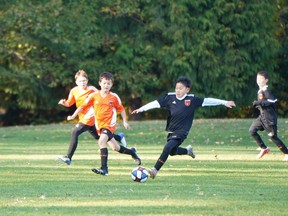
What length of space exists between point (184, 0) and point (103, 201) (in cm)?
3314

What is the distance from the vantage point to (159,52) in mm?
46500

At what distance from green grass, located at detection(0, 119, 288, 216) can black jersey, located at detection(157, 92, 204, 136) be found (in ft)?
2.49

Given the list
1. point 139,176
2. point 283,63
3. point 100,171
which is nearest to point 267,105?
point 100,171

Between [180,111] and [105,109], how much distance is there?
5.07ft

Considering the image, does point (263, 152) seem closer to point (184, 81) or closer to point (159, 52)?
point (184, 81)

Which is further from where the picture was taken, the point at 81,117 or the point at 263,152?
the point at 263,152

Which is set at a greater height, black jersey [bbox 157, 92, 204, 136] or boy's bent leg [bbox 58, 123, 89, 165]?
black jersey [bbox 157, 92, 204, 136]

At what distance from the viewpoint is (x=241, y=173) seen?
58.5 ft

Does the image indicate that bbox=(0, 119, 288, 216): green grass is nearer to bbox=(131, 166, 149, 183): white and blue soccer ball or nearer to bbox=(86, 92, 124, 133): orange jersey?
bbox=(131, 166, 149, 183): white and blue soccer ball

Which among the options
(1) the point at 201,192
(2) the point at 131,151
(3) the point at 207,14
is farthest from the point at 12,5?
(1) the point at 201,192

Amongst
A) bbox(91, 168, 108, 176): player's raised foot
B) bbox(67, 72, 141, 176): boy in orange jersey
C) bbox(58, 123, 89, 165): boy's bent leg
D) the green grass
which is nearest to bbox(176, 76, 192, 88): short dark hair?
bbox(67, 72, 141, 176): boy in orange jersey

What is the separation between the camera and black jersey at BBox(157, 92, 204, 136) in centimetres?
1708

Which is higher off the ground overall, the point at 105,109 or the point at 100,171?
the point at 105,109

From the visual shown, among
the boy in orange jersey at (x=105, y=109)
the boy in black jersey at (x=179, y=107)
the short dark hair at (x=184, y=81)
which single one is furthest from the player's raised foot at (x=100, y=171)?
the short dark hair at (x=184, y=81)
